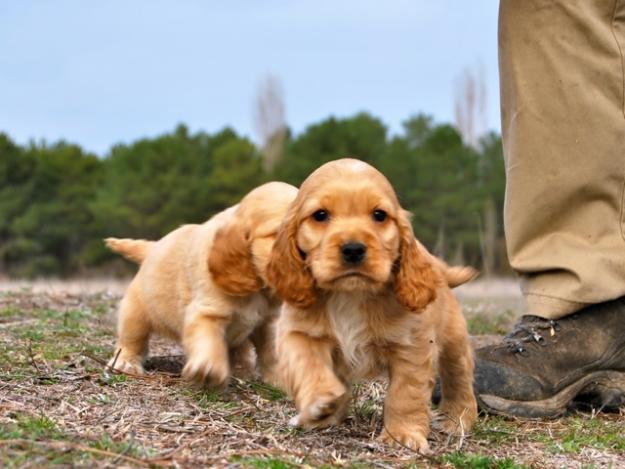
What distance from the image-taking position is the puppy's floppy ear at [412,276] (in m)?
3.72

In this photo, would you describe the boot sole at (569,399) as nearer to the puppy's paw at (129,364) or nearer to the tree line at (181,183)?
the puppy's paw at (129,364)

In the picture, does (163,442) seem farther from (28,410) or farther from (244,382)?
(244,382)

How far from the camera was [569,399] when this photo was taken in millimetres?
4859

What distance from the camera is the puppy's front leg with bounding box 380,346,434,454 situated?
12.3 feet

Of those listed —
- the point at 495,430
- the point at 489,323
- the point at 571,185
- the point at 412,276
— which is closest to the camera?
the point at 412,276

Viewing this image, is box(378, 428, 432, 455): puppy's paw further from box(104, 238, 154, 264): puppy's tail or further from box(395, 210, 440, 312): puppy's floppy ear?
box(104, 238, 154, 264): puppy's tail

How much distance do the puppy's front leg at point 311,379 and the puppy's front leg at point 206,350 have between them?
0.79 metres

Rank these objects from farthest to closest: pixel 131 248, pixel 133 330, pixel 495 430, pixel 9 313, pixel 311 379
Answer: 1. pixel 9 313
2. pixel 131 248
3. pixel 133 330
4. pixel 495 430
5. pixel 311 379

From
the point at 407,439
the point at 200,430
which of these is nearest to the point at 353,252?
the point at 407,439

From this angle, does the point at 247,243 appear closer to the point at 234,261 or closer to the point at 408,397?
the point at 234,261

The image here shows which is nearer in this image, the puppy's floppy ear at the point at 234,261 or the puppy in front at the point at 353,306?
the puppy in front at the point at 353,306

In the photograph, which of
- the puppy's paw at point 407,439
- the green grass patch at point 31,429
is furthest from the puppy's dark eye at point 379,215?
the green grass patch at point 31,429

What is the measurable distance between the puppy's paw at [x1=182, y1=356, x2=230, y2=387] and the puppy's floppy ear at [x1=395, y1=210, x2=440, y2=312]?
116cm

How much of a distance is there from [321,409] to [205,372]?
1113 millimetres
